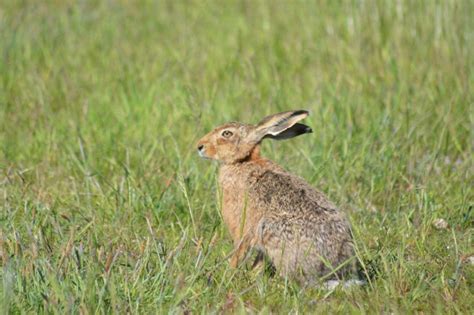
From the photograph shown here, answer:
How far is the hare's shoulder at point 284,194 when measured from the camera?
188 inches

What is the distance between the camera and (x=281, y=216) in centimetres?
476

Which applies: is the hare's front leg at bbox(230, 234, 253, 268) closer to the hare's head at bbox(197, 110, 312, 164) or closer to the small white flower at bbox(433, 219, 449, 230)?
the hare's head at bbox(197, 110, 312, 164)

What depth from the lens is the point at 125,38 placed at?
8.79m

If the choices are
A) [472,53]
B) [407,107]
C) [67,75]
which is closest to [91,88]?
[67,75]

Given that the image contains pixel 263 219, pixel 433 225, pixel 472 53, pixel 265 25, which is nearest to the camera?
pixel 263 219

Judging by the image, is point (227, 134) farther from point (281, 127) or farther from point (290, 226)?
point (290, 226)

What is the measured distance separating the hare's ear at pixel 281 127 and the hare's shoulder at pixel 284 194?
0.28 m

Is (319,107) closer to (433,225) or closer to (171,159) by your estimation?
(171,159)

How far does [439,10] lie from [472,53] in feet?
1.52

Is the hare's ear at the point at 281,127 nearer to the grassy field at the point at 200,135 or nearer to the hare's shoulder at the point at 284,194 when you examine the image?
the hare's shoulder at the point at 284,194

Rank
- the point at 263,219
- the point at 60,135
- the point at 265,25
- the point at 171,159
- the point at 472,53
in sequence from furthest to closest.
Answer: the point at 265,25 → the point at 472,53 → the point at 60,135 → the point at 171,159 → the point at 263,219

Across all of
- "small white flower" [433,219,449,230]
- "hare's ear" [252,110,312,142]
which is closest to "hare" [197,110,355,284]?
"hare's ear" [252,110,312,142]

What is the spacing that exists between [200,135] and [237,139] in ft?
3.76

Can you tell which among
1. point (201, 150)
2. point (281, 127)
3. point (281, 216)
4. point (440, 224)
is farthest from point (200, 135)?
point (281, 216)
